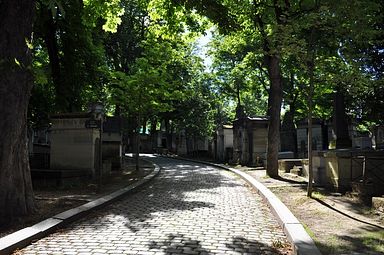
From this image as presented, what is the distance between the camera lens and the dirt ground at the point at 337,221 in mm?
5484

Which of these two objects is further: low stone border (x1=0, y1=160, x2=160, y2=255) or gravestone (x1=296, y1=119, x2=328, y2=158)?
gravestone (x1=296, y1=119, x2=328, y2=158)

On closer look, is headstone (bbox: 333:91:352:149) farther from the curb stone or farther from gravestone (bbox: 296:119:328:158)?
gravestone (bbox: 296:119:328:158)

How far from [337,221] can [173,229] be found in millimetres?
3048

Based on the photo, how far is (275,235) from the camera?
6750mm

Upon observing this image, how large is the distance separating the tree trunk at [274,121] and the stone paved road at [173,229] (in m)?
5.02

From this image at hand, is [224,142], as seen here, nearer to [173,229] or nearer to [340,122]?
[340,122]

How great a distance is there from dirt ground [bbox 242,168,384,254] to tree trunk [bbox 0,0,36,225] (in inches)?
219

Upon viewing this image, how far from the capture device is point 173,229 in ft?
22.9

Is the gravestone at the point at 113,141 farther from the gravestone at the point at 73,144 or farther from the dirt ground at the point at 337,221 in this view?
the dirt ground at the point at 337,221

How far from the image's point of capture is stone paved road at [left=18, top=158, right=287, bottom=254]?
5.75 metres

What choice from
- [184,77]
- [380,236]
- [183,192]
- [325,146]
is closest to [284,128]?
[325,146]

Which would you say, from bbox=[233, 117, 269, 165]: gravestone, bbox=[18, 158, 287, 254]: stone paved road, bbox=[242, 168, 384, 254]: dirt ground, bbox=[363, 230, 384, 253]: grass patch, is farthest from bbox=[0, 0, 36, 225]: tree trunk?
bbox=[233, 117, 269, 165]: gravestone

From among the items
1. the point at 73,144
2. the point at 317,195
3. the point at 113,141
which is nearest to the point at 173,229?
the point at 317,195

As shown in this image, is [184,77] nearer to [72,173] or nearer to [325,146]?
[325,146]
